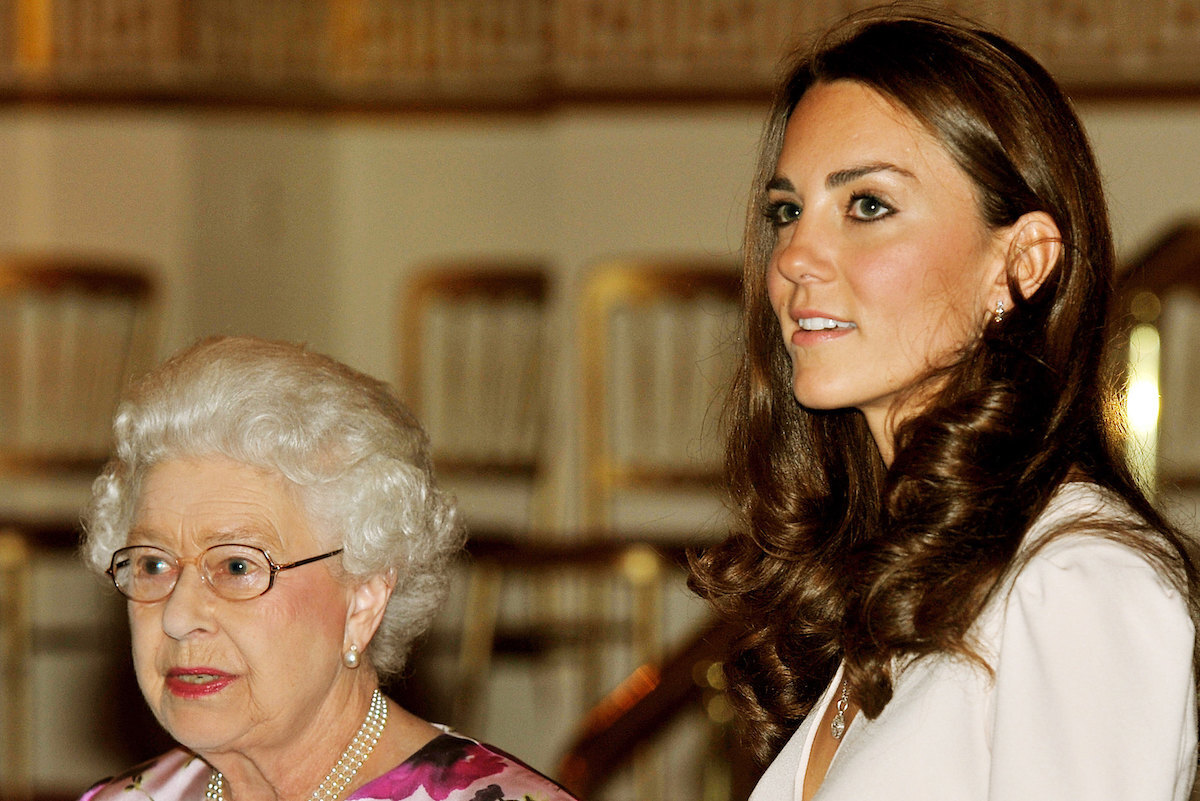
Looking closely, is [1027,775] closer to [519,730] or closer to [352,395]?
[352,395]

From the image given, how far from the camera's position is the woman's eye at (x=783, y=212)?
173cm

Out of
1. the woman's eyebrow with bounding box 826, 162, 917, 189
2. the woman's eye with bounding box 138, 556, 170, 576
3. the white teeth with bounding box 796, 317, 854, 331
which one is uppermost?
the woman's eyebrow with bounding box 826, 162, 917, 189

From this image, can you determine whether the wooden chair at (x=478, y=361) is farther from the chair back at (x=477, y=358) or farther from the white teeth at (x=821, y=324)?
the white teeth at (x=821, y=324)

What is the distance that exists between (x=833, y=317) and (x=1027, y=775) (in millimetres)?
496

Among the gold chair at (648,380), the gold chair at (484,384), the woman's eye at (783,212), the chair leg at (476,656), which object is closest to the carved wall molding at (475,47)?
the gold chair at (648,380)

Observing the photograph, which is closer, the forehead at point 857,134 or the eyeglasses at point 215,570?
the forehead at point 857,134

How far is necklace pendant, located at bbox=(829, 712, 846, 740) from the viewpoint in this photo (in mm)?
1736

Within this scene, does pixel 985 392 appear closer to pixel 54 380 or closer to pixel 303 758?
pixel 303 758

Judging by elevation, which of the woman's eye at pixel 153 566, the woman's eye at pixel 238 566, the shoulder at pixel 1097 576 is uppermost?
the shoulder at pixel 1097 576

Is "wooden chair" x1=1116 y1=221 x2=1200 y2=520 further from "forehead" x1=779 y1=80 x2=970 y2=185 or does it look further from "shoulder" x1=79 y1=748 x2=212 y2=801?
"shoulder" x1=79 y1=748 x2=212 y2=801

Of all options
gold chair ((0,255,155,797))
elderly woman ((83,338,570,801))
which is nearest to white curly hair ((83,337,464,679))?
elderly woman ((83,338,570,801))

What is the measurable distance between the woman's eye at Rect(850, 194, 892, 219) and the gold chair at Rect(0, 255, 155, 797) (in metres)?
4.04

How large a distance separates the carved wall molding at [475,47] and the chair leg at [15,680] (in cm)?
170

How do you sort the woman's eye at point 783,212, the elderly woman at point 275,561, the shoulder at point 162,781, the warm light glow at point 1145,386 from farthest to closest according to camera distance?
the warm light glow at point 1145,386, the shoulder at point 162,781, the elderly woman at point 275,561, the woman's eye at point 783,212
